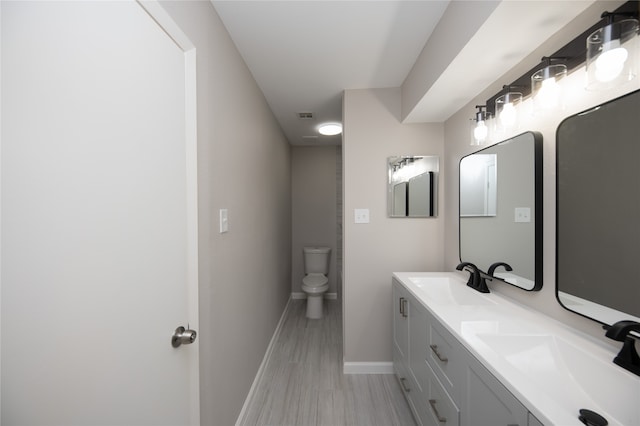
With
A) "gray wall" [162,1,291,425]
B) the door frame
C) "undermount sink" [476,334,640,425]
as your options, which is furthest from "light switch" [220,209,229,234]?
"undermount sink" [476,334,640,425]

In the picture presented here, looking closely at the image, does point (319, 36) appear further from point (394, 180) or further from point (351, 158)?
point (394, 180)

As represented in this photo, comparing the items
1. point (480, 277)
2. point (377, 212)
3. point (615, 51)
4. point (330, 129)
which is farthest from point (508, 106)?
point (330, 129)

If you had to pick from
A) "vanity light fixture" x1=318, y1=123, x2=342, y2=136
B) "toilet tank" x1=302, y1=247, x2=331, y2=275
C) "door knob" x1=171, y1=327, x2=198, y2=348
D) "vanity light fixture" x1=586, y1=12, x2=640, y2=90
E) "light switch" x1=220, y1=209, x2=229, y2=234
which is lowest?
"toilet tank" x1=302, y1=247, x2=331, y2=275

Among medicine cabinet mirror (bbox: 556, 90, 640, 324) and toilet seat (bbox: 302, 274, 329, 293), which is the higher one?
medicine cabinet mirror (bbox: 556, 90, 640, 324)

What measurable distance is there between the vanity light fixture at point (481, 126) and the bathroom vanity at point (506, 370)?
935mm

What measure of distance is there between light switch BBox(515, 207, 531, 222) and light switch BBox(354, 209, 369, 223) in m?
1.06

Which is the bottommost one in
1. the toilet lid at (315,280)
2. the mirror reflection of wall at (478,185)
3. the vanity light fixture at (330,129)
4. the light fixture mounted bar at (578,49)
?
the toilet lid at (315,280)

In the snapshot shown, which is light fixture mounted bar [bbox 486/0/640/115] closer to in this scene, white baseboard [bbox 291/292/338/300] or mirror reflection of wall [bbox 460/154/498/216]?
mirror reflection of wall [bbox 460/154/498/216]

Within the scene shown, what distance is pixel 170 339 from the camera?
0.92 metres

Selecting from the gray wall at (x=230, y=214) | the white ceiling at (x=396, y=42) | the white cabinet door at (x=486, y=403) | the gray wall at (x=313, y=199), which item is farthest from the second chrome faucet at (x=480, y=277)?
the gray wall at (x=313, y=199)

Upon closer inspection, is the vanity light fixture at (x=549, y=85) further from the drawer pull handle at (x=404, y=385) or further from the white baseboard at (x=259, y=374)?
the white baseboard at (x=259, y=374)

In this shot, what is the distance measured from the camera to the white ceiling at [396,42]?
1.03 metres

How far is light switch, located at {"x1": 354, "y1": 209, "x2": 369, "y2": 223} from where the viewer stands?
2.18 meters

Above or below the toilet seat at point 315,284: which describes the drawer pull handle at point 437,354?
above
